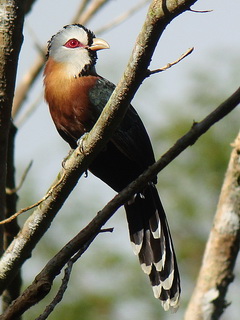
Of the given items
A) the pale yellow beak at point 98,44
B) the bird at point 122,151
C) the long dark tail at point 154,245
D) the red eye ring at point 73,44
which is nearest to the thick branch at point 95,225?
the long dark tail at point 154,245

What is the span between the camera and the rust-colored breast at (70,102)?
14.9 ft

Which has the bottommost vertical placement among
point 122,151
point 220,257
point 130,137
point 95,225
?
point 95,225

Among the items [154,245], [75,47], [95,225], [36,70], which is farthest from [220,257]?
[36,70]

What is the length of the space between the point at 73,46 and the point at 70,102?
77 cm

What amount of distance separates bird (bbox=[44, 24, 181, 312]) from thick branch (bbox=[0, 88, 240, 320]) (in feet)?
3.72

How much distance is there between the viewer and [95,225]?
327 cm

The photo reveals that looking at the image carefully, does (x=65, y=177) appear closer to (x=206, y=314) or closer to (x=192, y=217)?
(x=206, y=314)

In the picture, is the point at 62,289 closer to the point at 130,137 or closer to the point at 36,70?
the point at 130,137

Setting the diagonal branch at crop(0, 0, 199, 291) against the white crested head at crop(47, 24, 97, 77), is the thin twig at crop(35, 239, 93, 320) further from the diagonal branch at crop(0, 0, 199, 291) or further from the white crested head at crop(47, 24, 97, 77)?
the white crested head at crop(47, 24, 97, 77)

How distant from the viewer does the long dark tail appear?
4.29m

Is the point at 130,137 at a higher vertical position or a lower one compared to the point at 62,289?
higher

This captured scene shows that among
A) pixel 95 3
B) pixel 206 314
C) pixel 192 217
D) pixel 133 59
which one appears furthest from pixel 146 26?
pixel 192 217

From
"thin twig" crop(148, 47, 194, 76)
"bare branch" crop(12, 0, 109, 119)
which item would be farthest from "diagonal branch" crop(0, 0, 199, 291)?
"bare branch" crop(12, 0, 109, 119)

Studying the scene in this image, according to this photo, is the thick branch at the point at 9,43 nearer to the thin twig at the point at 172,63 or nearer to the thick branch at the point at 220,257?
the thin twig at the point at 172,63
